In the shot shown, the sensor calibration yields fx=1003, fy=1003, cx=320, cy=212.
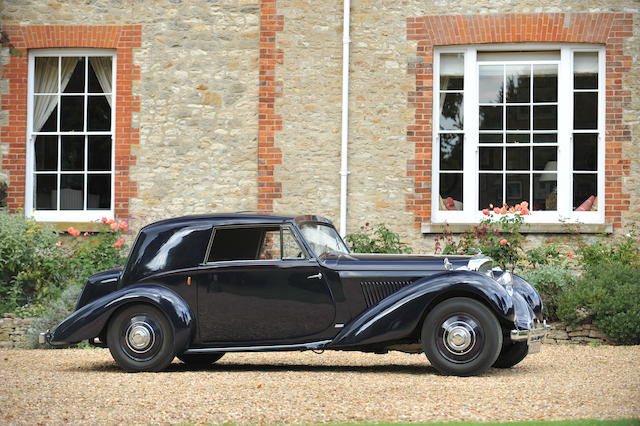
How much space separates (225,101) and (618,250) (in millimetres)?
5462

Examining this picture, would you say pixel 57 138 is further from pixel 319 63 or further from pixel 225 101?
pixel 319 63

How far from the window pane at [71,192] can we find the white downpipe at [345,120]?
3.66 m

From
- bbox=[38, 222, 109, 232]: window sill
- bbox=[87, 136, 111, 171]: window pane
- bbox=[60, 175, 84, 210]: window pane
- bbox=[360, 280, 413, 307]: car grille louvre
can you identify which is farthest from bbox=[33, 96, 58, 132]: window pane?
bbox=[360, 280, 413, 307]: car grille louvre

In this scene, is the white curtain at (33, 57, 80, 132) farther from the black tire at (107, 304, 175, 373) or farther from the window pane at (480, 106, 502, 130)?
the black tire at (107, 304, 175, 373)

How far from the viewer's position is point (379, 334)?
8.12 m

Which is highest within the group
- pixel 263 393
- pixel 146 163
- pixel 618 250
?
pixel 146 163

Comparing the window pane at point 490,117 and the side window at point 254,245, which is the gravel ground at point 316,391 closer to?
the side window at point 254,245

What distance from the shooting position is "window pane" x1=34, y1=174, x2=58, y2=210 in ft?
45.7

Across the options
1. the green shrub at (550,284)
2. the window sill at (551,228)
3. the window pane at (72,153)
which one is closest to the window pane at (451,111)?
the window sill at (551,228)

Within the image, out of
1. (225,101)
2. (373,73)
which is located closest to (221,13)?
(225,101)

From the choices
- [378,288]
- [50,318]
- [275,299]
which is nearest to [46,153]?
[50,318]

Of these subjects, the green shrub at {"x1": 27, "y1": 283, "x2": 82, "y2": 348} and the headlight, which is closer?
the headlight

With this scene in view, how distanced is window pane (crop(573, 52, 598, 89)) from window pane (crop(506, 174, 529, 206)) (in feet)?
4.54

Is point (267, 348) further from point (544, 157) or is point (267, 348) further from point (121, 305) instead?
point (544, 157)
